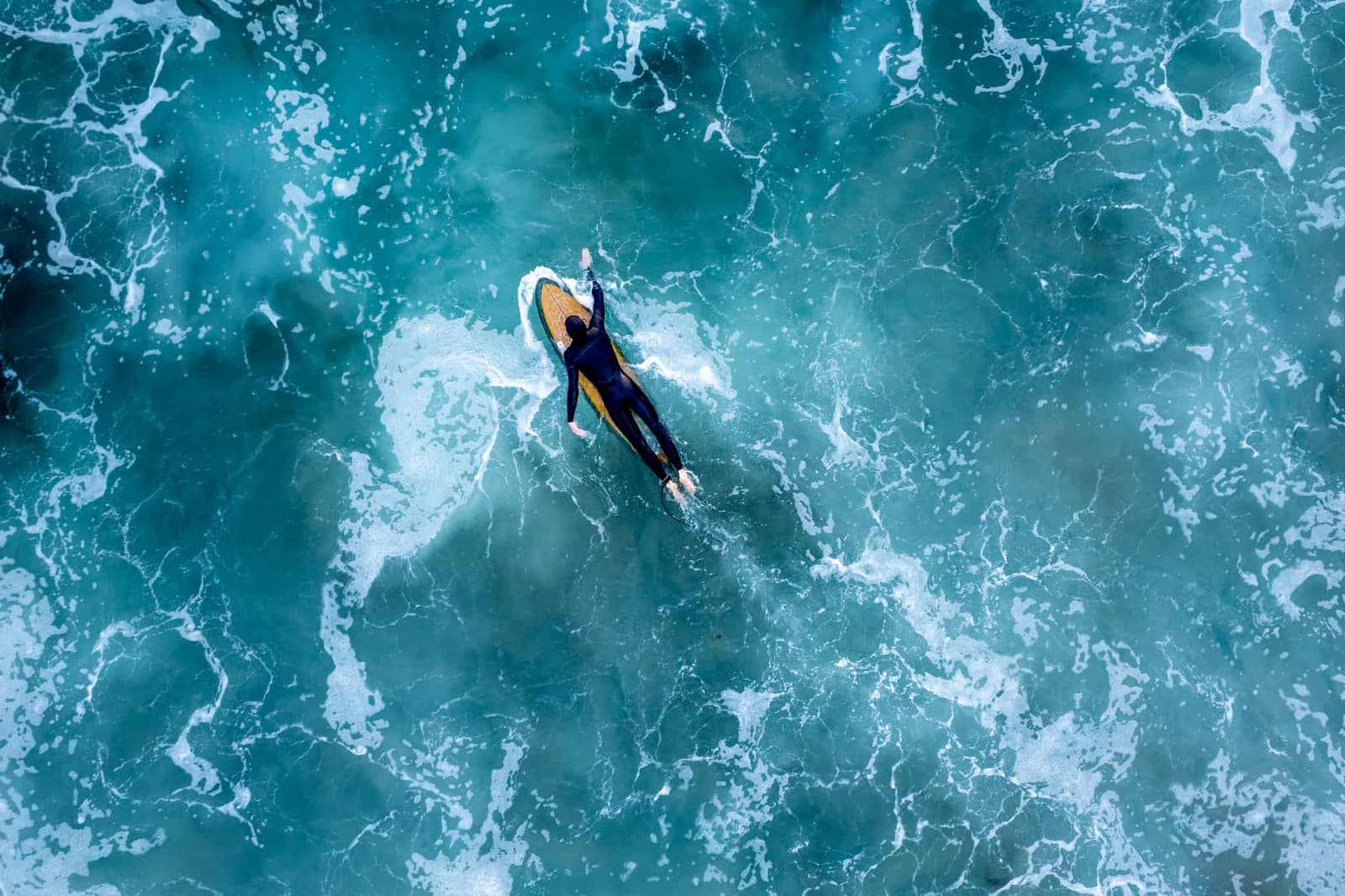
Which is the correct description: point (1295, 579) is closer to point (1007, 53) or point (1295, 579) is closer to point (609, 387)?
point (1007, 53)

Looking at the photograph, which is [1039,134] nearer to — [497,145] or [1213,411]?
[1213,411]

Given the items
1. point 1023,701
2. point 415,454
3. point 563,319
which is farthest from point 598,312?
point 1023,701

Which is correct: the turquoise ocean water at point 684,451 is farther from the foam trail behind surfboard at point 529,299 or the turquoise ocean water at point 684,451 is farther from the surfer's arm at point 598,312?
the surfer's arm at point 598,312

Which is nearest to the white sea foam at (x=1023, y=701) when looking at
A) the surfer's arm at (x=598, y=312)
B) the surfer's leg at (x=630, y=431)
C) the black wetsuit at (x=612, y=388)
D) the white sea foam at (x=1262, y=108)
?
the surfer's leg at (x=630, y=431)

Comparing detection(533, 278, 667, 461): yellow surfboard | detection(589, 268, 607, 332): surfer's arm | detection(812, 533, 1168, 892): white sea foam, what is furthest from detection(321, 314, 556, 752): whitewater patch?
detection(812, 533, 1168, 892): white sea foam

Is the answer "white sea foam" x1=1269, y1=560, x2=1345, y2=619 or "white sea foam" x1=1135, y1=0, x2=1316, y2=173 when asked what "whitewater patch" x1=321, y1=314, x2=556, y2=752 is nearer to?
"white sea foam" x1=1135, y1=0, x2=1316, y2=173
